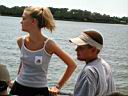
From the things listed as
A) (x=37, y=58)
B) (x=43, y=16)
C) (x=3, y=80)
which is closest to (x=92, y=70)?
(x=3, y=80)

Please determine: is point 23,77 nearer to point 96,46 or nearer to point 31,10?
point 31,10

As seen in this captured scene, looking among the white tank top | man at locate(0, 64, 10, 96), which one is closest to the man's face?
man at locate(0, 64, 10, 96)

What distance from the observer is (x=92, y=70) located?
13.1 ft

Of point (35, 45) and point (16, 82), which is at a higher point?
point (35, 45)

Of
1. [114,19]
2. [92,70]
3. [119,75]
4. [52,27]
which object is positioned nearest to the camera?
[92,70]

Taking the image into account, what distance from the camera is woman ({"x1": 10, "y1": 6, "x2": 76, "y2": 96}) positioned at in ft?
15.9

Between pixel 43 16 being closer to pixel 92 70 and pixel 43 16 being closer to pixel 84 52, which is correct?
pixel 84 52

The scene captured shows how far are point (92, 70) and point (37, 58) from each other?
99 centimetres

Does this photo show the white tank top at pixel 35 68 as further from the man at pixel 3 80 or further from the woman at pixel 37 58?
the man at pixel 3 80

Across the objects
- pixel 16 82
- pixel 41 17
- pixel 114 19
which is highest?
pixel 41 17

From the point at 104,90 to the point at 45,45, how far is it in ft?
3.50

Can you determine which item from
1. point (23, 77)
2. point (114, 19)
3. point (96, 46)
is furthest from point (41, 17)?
point (114, 19)

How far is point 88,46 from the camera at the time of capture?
413cm

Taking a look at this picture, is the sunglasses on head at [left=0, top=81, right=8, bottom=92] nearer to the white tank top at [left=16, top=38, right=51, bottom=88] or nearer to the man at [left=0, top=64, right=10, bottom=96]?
the man at [left=0, top=64, right=10, bottom=96]
